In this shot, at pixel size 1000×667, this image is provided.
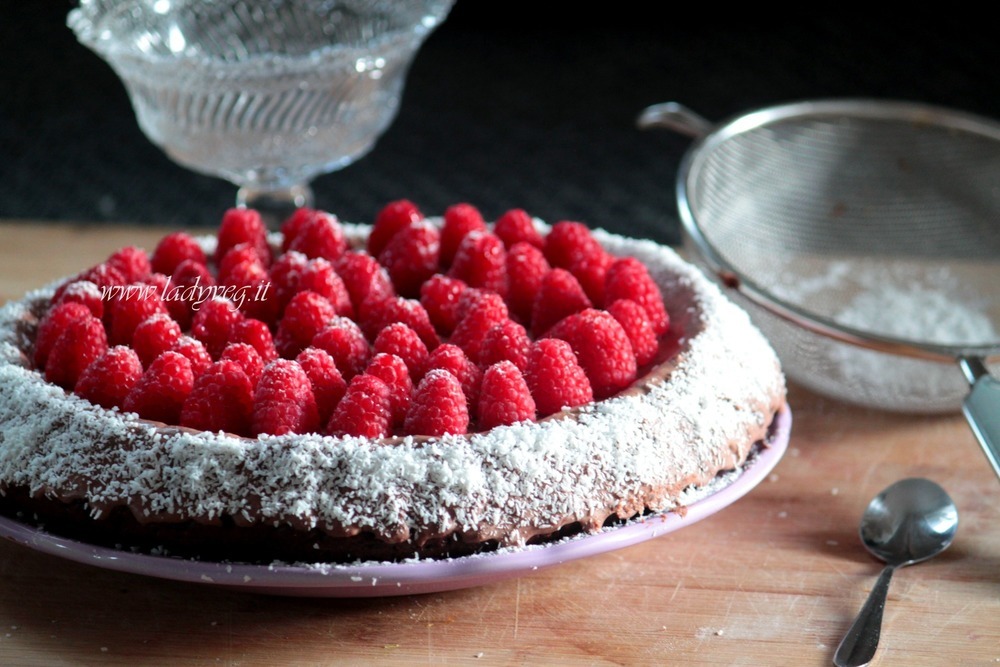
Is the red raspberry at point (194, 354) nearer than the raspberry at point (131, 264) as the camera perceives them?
Yes

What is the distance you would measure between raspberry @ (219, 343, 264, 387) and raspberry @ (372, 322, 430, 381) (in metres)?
0.15

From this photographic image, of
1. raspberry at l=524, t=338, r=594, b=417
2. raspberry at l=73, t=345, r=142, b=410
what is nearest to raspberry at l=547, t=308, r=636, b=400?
raspberry at l=524, t=338, r=594, b=417

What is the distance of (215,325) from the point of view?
4.76 feet

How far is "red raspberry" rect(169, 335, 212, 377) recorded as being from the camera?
1332mm

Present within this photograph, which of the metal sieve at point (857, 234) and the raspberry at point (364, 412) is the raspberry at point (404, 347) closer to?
the raspberry at point (364, 412)

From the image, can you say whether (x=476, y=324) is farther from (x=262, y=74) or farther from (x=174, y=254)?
(x=262, y=74)

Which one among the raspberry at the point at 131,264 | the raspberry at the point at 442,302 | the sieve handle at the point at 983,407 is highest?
the raspberry at the point at 131,264

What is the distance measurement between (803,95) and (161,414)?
140 inches

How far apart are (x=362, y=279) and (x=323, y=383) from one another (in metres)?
0.30

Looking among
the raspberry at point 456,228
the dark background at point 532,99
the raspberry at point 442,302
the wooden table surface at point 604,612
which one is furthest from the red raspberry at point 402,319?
the dark background at point 532,99

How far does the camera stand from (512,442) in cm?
123

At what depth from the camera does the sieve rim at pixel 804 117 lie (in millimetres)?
1636

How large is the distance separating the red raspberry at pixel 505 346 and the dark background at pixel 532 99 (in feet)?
6.47

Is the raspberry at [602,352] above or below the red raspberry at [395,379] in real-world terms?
below
